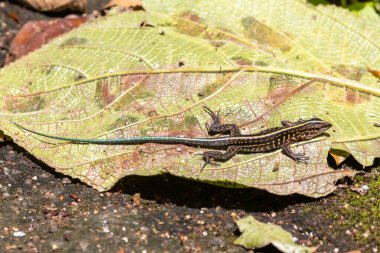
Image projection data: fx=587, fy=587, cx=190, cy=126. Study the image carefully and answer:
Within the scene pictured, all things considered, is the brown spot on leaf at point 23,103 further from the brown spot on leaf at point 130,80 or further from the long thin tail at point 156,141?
the brown spot on leaf at point 130,80

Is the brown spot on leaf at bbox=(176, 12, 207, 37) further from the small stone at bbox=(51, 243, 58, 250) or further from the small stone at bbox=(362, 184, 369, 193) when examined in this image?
the small stone at bbox=(51, 243, 58, 250)

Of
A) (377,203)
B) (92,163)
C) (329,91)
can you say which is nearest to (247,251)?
(377,203)

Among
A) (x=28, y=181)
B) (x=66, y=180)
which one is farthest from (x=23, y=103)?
(x=66, y=180)

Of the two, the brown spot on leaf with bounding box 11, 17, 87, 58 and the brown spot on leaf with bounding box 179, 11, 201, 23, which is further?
the brown spot on leaf with bounding box 11, 17, 87, 58

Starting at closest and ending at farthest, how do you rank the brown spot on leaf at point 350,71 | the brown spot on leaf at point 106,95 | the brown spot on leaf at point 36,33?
1. the brown spot on leaf at point 106,95
2. the brown spot on leaf at point 350,71
3. the brown spot on leaf at point 36,33

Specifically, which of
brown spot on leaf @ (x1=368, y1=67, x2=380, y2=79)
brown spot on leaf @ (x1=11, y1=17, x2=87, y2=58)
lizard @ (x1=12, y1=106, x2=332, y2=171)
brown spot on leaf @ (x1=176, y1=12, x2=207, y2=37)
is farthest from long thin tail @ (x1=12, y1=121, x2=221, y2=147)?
brown spot on leaf @ (x1=11, y1=17, x2=87, y2=58)

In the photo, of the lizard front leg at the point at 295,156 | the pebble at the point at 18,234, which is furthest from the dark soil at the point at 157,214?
the lizard front leg at the point at 295,156

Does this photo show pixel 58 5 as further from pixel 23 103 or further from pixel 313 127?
pixel 313 127
